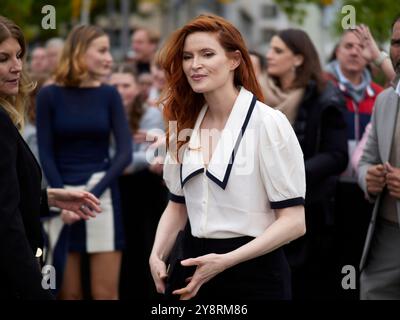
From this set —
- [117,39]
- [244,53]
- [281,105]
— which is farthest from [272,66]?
[117,39]

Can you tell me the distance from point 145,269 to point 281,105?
7.55ft

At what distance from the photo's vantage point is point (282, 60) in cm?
652

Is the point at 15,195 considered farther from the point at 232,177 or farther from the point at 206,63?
the point at 206,63

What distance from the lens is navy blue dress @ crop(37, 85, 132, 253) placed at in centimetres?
634

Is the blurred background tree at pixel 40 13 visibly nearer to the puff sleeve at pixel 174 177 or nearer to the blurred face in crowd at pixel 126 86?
the blurred face in crowd at pixel 126 86

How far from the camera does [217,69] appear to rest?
155 inches

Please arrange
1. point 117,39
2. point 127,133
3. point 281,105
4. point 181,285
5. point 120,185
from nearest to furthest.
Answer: point 181,285
point 281,105
point 127,133
point 120,185
point 117,39

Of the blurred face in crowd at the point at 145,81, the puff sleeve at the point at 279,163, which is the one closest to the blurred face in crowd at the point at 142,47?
the blurred face in crowd at the point at 145,81

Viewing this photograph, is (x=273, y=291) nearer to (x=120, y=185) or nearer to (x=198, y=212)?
(x=198, y=212)

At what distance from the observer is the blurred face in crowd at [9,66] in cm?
379

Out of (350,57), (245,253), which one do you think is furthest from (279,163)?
(350,57)

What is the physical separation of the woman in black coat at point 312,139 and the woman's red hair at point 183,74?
195cm

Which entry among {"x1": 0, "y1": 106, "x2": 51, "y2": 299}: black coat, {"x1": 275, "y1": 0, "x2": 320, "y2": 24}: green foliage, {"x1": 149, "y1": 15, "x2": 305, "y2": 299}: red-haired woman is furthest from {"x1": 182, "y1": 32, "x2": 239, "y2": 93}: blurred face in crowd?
{"x1": 275, "y1": 0, "x2": 320, "y2": 24}: green foliage

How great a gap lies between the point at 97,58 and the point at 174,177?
8.69ft
